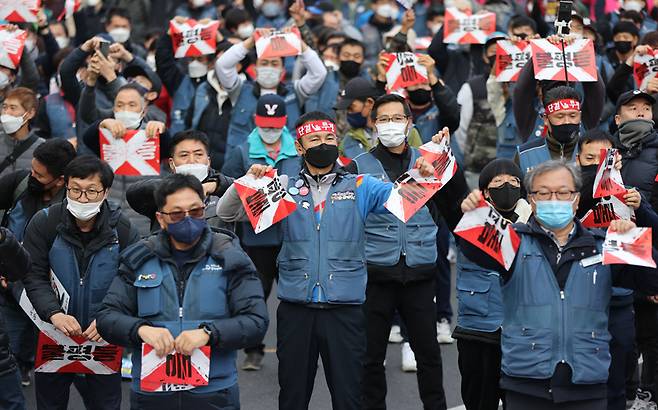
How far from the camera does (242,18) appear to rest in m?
14.9

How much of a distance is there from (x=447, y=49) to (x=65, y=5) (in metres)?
4.40

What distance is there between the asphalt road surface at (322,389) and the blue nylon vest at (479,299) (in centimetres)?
163

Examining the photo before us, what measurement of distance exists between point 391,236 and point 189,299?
95.1 inches

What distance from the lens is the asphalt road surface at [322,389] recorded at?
8906 millimetres

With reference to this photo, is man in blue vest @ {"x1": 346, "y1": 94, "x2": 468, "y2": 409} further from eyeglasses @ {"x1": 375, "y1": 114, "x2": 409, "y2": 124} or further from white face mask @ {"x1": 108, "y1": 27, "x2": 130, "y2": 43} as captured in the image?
white face mask @ {"x1": 108, "y1": 27, "x2": 130, "y2": 43}

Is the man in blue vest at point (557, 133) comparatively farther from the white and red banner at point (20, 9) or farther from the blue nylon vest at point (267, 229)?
the white and red banner at point (20, 9)

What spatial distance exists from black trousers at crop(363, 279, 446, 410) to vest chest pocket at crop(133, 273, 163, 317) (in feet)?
7.98

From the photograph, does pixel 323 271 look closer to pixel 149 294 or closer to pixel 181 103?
pixel 149 294

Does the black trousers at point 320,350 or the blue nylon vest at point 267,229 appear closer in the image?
the black trousers at point 320,350

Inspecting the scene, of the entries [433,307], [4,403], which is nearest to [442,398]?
[433,307]

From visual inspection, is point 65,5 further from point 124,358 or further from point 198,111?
point 124,358

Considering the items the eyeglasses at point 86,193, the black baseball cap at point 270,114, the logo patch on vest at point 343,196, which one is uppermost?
the black baseball cap at point 270,114

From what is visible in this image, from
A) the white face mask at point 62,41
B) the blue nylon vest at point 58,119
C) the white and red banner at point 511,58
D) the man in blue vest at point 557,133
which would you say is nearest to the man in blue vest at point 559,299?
the man in blue vest at point 557,133

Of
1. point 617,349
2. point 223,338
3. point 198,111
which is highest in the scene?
point 198,111
